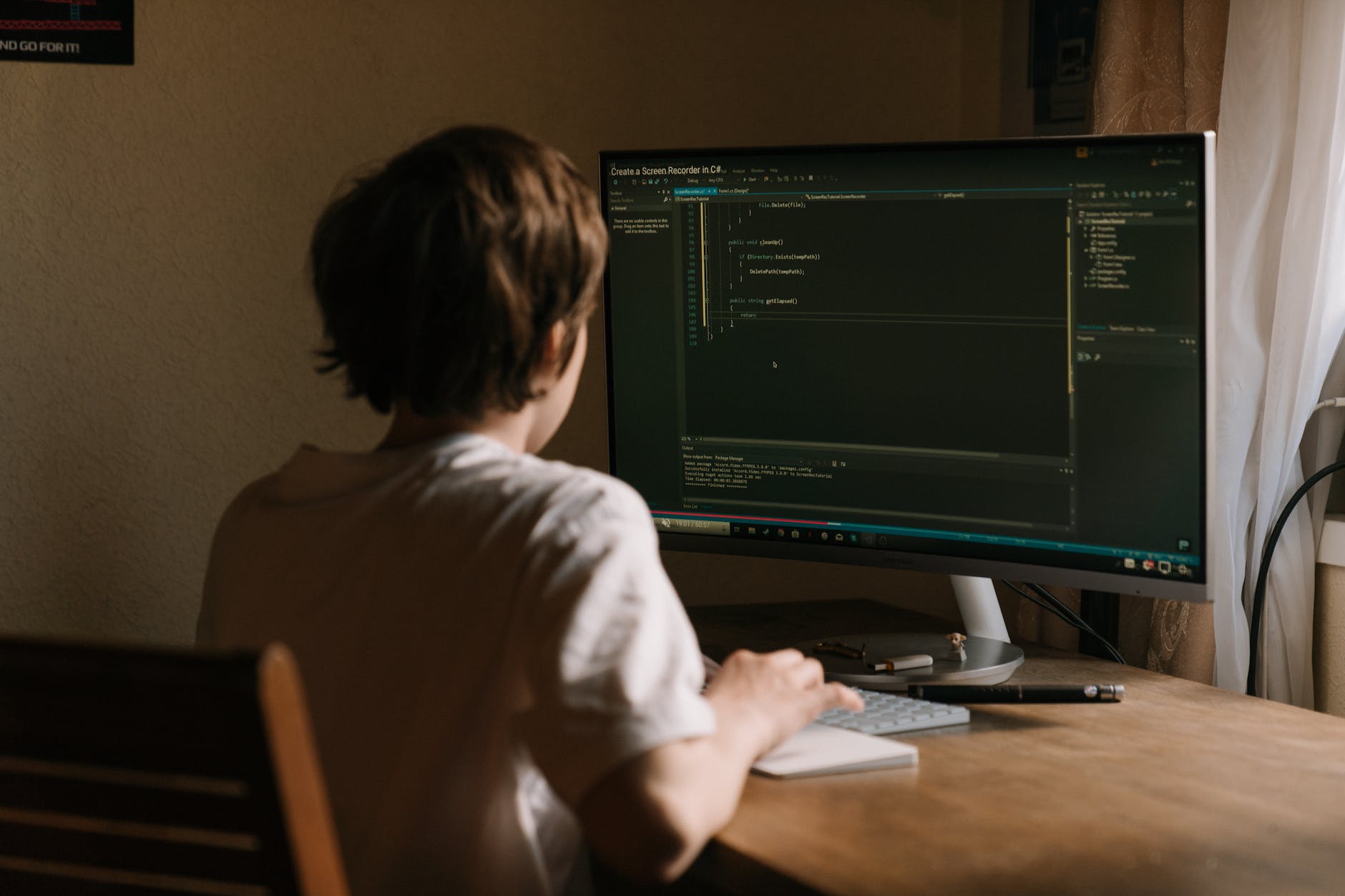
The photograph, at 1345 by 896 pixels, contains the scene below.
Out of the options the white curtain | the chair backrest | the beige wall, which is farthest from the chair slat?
the white curtain

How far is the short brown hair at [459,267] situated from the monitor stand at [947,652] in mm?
551

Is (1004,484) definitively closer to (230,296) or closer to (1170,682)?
(1170,682)

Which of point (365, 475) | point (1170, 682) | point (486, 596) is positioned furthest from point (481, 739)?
point (1170, 682)

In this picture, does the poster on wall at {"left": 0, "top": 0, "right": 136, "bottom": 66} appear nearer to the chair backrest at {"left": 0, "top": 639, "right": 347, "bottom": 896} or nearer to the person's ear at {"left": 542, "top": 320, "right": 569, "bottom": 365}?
the person's ear at {"left": 542, "top": 320, "right": 569, "bottom": 365}

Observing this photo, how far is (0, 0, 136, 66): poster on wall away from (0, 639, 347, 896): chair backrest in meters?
1.21

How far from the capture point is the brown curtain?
1625mm

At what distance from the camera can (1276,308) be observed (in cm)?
155

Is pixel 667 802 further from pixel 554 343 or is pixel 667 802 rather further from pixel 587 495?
pixel 554 343

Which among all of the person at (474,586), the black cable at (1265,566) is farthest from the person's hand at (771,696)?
the black cable at (1265,566)

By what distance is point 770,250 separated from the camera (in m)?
1.47

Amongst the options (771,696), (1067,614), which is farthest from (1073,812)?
(1067,614)

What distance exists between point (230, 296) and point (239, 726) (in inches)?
49.0

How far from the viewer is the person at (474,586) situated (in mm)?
817

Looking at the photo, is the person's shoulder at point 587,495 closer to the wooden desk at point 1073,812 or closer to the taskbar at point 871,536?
the wooden desk at point 1073,812
